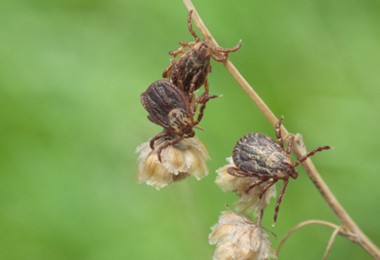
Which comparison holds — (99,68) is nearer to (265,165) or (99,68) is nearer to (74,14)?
(74,14)

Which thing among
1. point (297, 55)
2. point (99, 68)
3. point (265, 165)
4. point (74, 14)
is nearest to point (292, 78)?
point (297, 55)

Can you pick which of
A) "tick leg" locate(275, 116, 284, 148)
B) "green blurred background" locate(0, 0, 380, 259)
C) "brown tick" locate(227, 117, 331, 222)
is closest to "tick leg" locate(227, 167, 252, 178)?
"brown tick" locate(227, 117, 331, 222)

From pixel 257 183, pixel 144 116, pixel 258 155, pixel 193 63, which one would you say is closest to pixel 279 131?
pixel 258 155

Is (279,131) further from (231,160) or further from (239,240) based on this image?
(239,240)

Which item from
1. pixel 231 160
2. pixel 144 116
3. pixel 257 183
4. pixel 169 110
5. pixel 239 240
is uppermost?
pixel 144 116

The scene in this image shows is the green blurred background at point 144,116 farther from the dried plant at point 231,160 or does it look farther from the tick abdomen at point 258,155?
the tick abdomen at point 258,155
